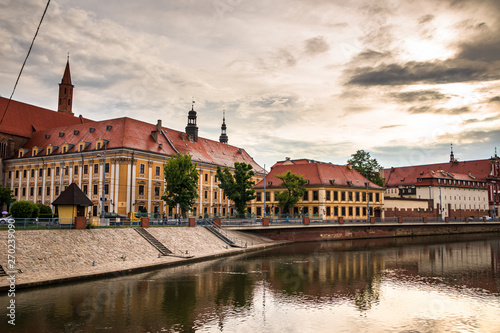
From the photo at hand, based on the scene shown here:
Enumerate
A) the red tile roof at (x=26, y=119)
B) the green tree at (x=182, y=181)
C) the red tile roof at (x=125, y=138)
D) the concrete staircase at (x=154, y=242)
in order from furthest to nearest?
the red tile roof at (x=26, y=119) < the red tile roof at (x=125, y=138) < the green tree at (x=182, y=181) < the concrete staircase at (x=154, y=242)

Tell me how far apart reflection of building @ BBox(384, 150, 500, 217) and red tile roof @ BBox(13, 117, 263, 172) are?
4922 centimetres

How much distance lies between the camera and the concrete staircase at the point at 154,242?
38.8 m

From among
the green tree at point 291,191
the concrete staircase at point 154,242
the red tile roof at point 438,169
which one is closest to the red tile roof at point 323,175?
the green tree at point 291,191

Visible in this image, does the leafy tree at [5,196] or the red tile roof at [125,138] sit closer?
the leafy tree at [5,196]

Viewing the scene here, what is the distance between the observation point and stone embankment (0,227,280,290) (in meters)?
27.0

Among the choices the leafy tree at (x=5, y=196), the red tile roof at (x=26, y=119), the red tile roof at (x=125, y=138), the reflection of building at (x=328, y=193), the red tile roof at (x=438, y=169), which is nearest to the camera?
the leafy tree at (x=5, y=196)

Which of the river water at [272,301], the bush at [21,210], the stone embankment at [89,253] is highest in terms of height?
the bush at [21,210]

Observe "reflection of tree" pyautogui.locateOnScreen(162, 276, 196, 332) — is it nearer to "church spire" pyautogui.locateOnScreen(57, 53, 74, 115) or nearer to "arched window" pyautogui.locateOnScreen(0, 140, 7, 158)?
"arched window" pyautogui.locateOnScreen(0, 140, 7, 158)

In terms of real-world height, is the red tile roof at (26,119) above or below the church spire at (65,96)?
below

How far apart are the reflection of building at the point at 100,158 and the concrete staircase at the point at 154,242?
20.1m

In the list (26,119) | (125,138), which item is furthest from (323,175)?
(26,119)

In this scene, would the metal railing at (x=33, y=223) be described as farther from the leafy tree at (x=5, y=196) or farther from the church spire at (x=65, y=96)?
the church spire at (x=65, y=96)

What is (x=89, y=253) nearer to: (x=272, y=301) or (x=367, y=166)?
(x=272, y=301)

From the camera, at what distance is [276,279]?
99.3ft
